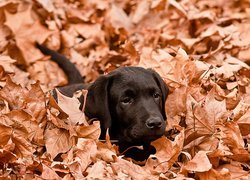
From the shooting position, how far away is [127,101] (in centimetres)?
523

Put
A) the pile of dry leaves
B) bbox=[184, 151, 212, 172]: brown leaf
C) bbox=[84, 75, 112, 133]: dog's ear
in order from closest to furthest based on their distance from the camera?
bbox=[184, 151, 212, 172]: brown leaf → the pile of dry leaves → bbox=[84, 75, 112, 133]: dog's ear

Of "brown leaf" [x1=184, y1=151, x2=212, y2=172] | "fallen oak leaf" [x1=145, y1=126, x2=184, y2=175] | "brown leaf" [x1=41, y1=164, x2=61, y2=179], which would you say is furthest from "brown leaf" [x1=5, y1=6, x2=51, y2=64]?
"brown leaf" [x1=184, y1=151, x2=212, y2=172]

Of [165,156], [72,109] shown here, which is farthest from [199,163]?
[72,109]

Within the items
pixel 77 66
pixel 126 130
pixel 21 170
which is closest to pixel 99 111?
pixel 126 130

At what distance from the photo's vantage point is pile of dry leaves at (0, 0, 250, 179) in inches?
178

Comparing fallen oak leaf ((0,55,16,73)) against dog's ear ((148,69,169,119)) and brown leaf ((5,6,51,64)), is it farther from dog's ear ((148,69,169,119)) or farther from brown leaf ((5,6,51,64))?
dog's ear ((148,69,169,119))

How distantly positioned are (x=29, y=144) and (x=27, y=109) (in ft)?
1.17

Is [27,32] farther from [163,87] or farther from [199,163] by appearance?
[199,163]

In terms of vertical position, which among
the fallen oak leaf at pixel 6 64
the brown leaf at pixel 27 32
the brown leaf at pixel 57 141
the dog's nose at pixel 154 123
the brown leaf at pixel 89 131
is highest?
the brown leaf at pixel 89 131

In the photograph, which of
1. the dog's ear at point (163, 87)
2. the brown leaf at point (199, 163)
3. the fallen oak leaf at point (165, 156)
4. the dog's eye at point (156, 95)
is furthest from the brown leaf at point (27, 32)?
the brown leaf at point (199, 163)

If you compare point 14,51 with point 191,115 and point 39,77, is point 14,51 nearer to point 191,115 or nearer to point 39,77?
point 39,77

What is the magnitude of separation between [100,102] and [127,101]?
22cm

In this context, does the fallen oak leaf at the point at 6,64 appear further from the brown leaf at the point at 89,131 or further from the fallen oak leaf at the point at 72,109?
the brown leaf at the point at 89,131

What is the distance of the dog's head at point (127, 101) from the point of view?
16.7ft
